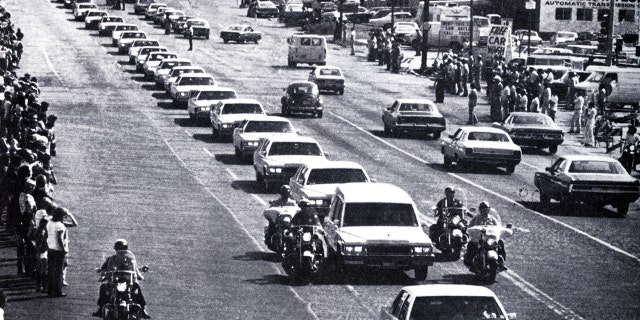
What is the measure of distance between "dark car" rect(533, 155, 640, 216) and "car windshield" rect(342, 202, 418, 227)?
355 inches

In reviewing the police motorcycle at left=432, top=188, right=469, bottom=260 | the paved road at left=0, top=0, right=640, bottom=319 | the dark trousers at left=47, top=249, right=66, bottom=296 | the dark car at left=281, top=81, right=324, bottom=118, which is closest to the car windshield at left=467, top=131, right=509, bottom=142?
the paved road at left=0, top=0, right=640, bottom=319

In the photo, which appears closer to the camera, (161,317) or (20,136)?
(161,317)

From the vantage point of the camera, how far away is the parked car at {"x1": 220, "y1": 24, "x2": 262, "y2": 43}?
8694cm

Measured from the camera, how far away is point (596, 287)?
23.4 metres

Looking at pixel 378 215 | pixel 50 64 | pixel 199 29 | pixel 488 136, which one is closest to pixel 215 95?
pixel 488 136

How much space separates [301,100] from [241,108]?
7.35 metres

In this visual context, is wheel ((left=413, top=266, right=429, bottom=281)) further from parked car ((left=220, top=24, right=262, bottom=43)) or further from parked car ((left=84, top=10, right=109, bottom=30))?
parked car ((left=84, top=10, right=109, bottom=30))

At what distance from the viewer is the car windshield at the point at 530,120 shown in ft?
146

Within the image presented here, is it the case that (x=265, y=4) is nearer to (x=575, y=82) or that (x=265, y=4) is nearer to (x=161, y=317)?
(x=575, y=82)

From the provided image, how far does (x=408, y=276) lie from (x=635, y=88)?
36.6 metres

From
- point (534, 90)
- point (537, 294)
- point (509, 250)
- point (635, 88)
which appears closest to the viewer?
point (537, 294)

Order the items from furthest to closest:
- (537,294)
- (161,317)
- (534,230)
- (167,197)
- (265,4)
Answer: (265,4), (167,197), (534,230), (537,294), (161,317)

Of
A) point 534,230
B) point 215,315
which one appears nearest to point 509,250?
point 534,230

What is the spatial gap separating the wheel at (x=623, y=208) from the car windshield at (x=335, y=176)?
654 centimetres
